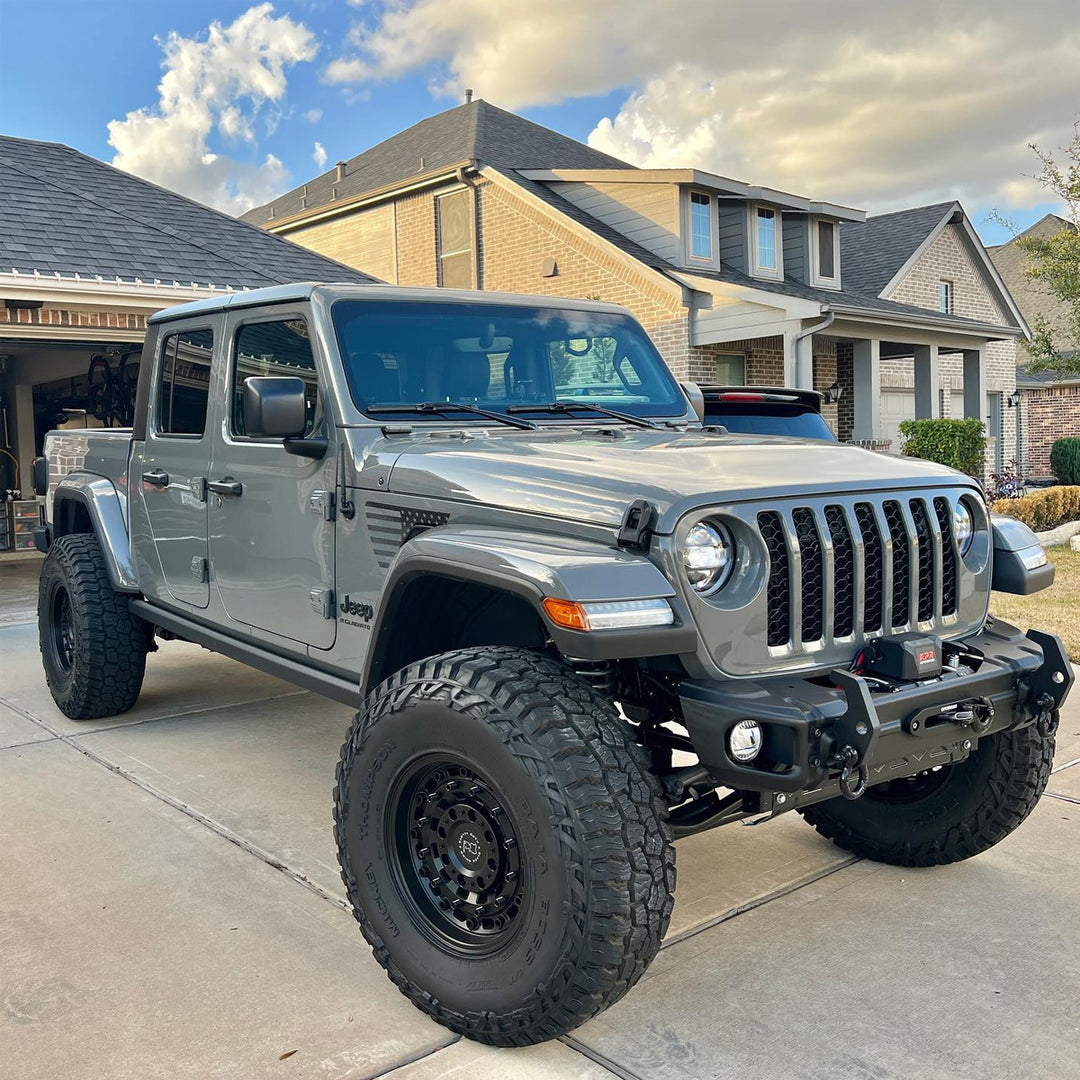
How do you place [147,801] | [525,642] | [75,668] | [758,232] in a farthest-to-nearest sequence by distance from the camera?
[758,232] → [75,668] → [147,801] → [525,642]

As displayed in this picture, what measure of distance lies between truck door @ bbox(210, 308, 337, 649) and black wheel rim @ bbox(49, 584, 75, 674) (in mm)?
1614

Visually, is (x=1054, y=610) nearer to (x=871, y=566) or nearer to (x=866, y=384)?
(x=871, y=566)

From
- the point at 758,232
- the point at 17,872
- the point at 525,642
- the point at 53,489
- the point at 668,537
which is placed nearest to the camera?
the point at 668,537

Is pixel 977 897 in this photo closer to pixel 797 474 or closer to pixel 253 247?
pixel 797 474

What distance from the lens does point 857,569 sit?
294cm

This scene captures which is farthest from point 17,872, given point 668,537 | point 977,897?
point 977,897

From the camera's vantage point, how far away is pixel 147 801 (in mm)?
4504

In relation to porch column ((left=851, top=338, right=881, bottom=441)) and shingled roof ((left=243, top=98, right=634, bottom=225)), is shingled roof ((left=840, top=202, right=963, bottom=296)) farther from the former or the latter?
shingled roof ((left=243, top=98, right=634, bottom=225))

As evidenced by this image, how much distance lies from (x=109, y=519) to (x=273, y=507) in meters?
1.80

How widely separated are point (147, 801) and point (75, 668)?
126 centimetres

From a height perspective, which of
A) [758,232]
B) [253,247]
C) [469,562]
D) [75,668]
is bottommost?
[75,668]

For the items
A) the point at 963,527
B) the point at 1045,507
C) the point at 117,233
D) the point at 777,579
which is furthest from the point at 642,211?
the point at 777,579

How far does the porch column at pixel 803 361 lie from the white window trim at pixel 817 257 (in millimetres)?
4485

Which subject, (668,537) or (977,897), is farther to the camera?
(977,897)
